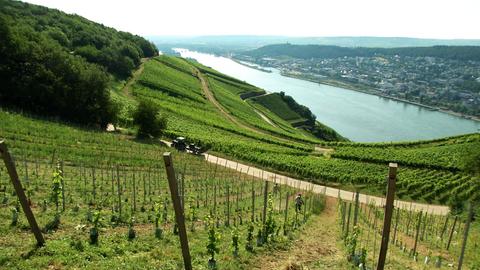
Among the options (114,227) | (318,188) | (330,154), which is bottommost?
(330,154)

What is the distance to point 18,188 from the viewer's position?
34.0ft

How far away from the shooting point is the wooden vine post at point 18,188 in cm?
977

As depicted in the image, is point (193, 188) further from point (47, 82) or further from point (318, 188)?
point (47, 82)

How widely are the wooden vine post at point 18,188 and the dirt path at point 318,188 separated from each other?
29665 mm

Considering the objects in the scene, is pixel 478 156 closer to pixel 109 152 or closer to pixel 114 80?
pixel 109 152

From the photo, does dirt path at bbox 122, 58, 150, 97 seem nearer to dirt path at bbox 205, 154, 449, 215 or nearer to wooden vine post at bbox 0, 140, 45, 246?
dirt path at bbox 205, 154, 449, 215

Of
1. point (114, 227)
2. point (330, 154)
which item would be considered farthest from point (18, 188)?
point (330, 154)

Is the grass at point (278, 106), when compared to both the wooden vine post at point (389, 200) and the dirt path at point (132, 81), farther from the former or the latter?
the wooden vine post at point (389, 200)

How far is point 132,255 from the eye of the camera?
1144 cm

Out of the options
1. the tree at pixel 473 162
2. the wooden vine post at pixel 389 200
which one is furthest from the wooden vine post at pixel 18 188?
the tree at pixel 473 162

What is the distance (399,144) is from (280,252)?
200 ft

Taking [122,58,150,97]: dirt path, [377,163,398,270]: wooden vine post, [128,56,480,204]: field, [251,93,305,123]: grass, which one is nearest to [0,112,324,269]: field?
[377,163,398,270]: wooden vine post

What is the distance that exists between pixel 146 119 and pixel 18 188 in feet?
137

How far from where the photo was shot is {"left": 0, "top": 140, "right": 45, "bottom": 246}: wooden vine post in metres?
9.77
